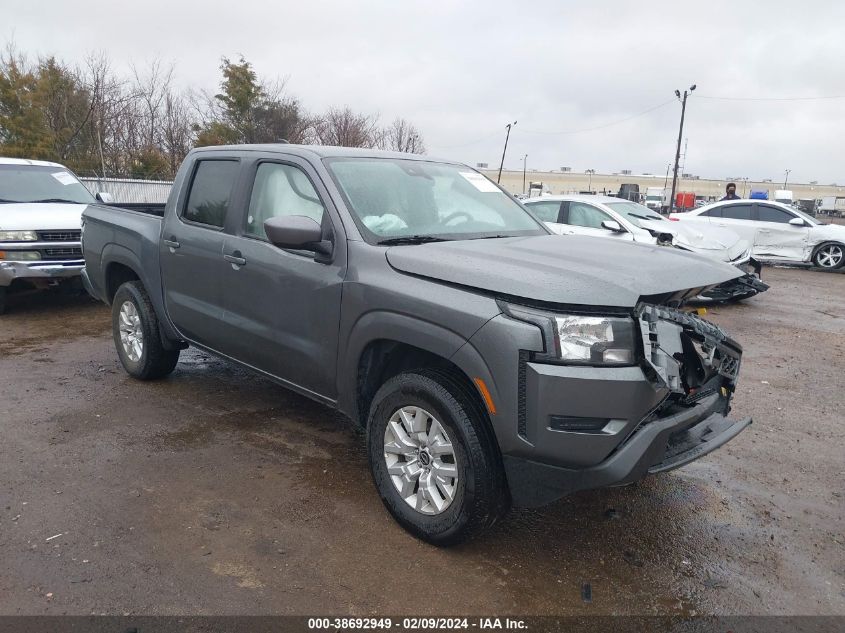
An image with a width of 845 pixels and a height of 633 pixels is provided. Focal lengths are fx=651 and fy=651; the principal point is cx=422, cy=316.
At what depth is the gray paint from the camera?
2.67 metres

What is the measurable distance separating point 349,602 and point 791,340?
703cm

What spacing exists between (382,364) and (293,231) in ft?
2.75

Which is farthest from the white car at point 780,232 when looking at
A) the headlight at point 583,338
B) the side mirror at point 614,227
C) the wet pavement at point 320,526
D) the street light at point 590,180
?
the street light at point 590,180

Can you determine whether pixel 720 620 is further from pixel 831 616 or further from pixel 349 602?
pixel 349 602

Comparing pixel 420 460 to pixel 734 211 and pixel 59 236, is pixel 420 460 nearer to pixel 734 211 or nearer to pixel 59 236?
pixel 59 236

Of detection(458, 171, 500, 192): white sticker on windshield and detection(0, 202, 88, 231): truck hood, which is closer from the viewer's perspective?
detection(458, 171, 500, 192): white sticker on windshield

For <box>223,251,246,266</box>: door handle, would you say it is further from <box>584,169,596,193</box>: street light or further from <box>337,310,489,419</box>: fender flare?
<box>584,169,596,193</box>: street light

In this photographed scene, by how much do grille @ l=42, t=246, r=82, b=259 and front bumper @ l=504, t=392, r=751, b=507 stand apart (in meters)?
7.07

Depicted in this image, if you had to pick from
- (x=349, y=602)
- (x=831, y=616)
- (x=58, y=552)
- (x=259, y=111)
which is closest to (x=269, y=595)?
(x=349, y=602)

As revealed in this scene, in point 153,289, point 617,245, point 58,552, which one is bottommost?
point 58,552

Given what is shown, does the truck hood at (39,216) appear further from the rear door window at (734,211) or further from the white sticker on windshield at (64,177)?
the rear door window at (734,211)

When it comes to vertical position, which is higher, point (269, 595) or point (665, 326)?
point (665, 326)

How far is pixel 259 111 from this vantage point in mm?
31875

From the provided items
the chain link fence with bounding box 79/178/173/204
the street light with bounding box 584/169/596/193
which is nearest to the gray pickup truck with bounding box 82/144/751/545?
the chain link fence with bounding box 79/178/173/204
